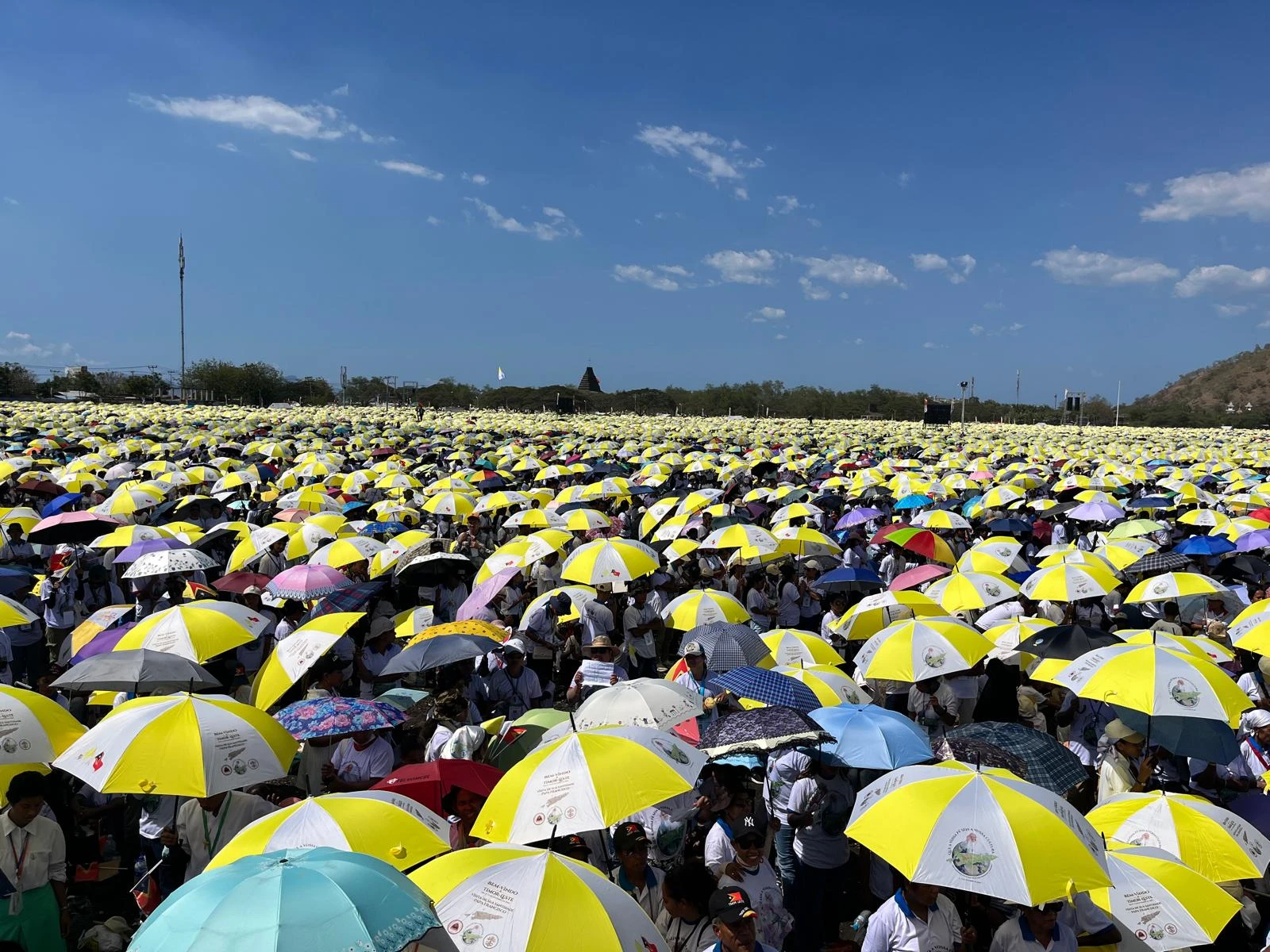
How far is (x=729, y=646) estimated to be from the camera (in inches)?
264

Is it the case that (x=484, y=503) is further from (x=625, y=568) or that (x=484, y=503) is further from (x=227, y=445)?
(x=227, y=445)

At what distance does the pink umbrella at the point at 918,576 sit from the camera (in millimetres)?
10141

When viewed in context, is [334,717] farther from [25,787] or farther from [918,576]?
[918,576]

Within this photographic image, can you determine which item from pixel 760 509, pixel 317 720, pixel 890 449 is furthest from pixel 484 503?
pixel 890 449

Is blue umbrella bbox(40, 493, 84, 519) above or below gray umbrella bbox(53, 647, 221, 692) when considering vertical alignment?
above

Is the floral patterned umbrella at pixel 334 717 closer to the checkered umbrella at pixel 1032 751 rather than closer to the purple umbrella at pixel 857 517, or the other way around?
the checkered umbrella at pixel 1032 751

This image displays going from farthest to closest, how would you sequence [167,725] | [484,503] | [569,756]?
[484,503], [167,725], [569,756]

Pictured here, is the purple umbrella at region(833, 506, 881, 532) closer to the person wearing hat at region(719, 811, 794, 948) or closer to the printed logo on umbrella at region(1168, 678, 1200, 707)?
the printed logo on umbrella at region(1168, 678, 1200, 707)

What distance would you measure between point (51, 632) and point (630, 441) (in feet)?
79.2

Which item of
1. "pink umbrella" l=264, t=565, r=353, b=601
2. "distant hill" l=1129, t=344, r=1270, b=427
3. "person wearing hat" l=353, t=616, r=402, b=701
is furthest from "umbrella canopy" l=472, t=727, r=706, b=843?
"distant hill" l=1129, t=344, r=1270, b=427

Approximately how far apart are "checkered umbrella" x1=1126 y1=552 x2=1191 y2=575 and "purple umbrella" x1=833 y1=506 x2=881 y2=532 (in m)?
4.37

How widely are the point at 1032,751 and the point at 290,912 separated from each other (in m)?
4.10

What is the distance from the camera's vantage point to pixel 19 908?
14.1ft

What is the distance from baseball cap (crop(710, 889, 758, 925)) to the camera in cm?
353
